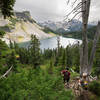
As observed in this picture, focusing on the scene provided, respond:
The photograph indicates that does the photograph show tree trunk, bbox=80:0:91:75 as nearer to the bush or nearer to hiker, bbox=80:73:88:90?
hiker, bbox=80:73:88:90

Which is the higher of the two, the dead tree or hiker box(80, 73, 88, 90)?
the dead tree

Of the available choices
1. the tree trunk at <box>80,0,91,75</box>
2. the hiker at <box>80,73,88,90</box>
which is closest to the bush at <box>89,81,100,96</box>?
the hiker at <box>80,73,88,90</box>

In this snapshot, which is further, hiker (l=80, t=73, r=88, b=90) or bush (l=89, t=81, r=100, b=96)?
hiker (l=80, t=73, r=88, b=90)

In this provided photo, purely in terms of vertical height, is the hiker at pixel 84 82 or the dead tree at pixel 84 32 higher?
the dead tree at pixel 84 32

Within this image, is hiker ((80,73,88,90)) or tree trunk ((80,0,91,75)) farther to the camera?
hiker ((80,73,88,90))

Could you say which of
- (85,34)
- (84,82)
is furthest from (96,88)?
(85,34)

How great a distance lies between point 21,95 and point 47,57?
190 feet

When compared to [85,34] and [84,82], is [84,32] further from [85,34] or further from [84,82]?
[84,82]

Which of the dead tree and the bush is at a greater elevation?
the dead tree

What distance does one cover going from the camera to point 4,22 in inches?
5861

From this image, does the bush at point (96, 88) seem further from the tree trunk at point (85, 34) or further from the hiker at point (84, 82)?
the tree trunk at point (85, 34)

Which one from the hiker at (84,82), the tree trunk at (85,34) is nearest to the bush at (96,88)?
the hiker at (84,82)

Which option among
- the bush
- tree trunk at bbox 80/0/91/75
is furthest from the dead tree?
the bush

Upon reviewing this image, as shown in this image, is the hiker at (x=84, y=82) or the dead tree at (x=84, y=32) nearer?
the dead tree at (x=84, y=32)
